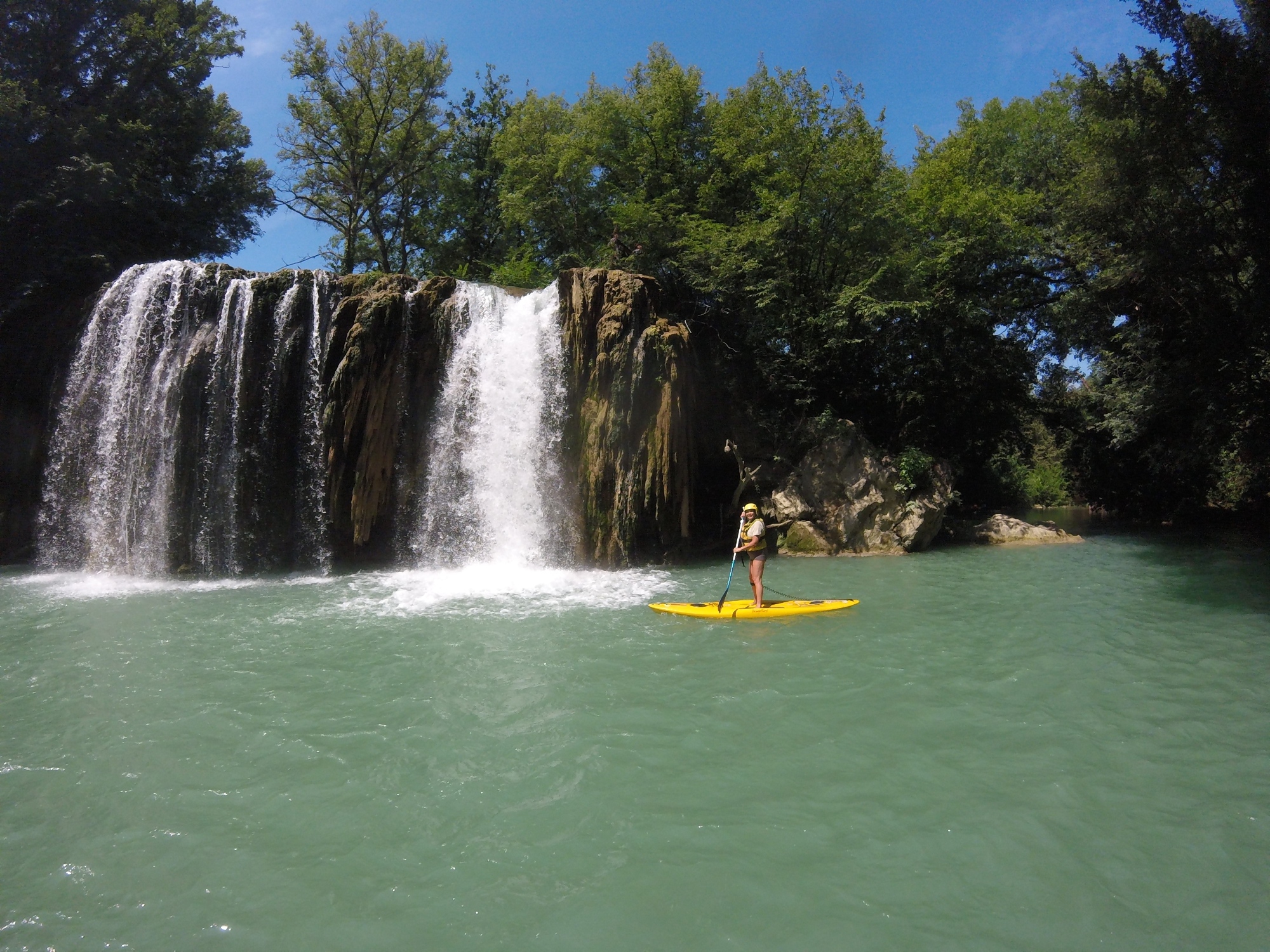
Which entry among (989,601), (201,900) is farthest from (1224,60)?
(201,900)

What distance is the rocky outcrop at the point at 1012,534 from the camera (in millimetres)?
17656

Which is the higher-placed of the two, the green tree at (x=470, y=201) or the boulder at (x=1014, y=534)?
the green tree at (x=470, y=201)

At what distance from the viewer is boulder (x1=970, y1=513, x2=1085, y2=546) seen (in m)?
17.7

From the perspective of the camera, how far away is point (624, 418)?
583 inches

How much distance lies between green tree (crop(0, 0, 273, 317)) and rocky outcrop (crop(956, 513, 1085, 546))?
2452 centimetres

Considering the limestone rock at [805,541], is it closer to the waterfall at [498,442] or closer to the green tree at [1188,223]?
the waterfall at [498,442]

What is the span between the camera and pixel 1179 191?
13188 mm

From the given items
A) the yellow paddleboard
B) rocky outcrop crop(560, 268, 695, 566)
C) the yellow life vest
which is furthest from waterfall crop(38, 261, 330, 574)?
the yellow life vest

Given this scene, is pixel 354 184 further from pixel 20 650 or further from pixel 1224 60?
pixel 1224 60

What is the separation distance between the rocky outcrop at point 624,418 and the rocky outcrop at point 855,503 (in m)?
3.33

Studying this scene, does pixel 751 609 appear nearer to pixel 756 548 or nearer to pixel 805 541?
pixel 756 548

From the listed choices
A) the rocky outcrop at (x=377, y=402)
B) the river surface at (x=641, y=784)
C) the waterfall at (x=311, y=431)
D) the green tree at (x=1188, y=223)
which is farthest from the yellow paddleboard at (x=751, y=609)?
the green tree at (x=1188, y=223)

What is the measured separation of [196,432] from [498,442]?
6.64m

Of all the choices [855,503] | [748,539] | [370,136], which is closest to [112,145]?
[370,136]
